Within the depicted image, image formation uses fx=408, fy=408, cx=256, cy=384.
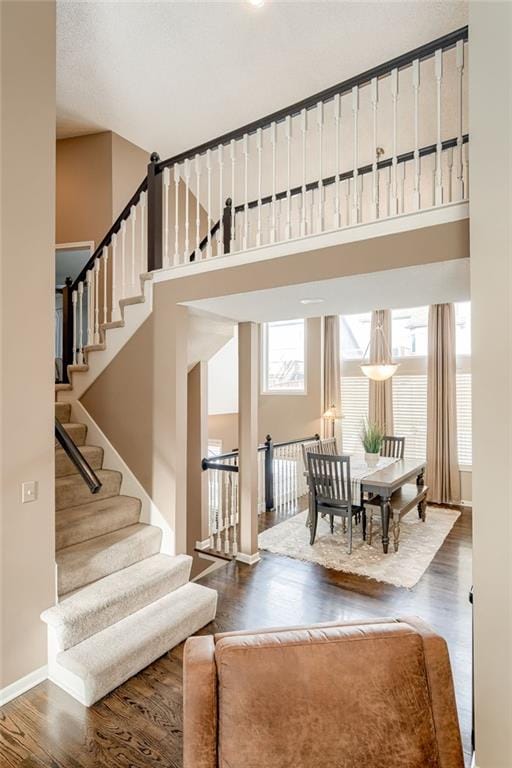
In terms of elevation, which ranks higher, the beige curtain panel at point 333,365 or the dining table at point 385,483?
the beige curtain panel at point 333,365

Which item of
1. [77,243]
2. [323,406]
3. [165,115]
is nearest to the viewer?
[165,115]

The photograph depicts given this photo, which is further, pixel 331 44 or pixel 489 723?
pixel 331 44

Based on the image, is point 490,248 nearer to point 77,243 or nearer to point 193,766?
point 193,766

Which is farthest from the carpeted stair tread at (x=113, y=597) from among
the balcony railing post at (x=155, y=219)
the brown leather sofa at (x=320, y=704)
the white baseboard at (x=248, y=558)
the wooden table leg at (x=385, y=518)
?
the balcony railing post at (x=155, y=219)

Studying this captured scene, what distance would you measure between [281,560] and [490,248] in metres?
3.54

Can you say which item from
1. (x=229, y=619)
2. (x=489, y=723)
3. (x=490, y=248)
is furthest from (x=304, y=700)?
(x=229, y=619)

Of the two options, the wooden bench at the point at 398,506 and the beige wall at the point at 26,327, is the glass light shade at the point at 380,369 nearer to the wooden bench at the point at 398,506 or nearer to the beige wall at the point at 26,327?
the wooden bench at the point at 398,506

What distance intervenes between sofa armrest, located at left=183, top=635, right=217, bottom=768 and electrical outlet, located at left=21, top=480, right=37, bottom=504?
1626 millimetres

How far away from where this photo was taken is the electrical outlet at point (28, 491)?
240cm

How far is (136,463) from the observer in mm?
3734

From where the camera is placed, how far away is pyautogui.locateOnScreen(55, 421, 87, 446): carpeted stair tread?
3984 millimetres

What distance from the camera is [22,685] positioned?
7.61 ft

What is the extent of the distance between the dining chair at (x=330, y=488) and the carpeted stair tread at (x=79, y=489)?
206 centimetres

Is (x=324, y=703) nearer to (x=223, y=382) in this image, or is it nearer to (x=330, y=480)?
(x=330, y=480)
